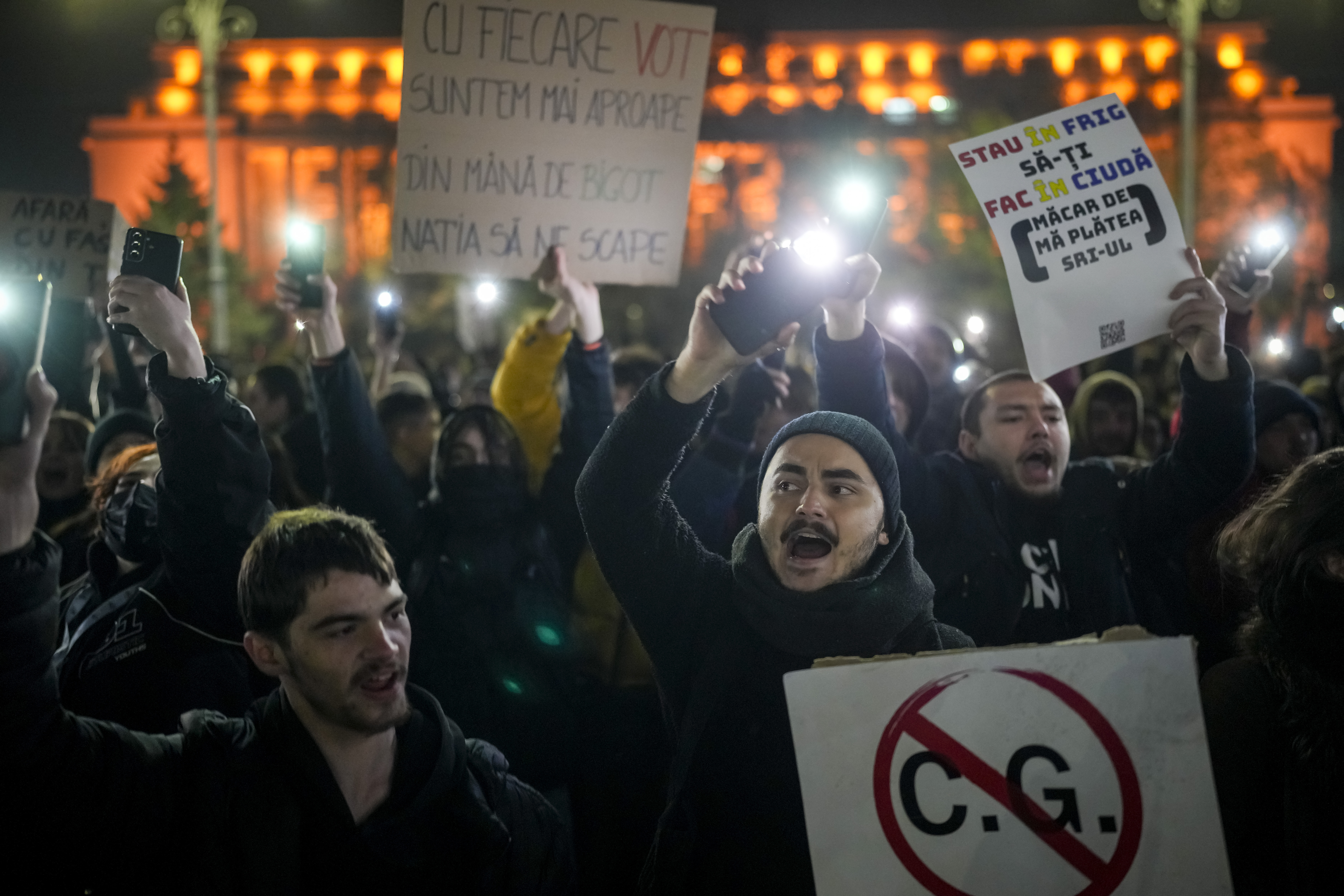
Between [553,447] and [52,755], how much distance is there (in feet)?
9.76

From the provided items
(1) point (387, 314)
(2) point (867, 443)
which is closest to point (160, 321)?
(2) point (867, 443)

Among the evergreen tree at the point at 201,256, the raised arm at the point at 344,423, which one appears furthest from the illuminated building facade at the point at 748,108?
the raised arm at the point at 344,423

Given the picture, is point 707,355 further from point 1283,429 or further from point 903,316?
point 903,316

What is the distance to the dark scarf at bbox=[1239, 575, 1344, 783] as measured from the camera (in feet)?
7.29

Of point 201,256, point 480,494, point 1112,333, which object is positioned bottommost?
point 480,494

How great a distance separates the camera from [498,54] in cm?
A: 444

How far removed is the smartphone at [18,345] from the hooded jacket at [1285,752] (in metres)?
2.12

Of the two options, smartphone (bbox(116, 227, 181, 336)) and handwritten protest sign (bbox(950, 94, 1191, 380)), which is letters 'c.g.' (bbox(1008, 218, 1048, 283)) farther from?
smartphone (bbox(116, 227, 181, 336))

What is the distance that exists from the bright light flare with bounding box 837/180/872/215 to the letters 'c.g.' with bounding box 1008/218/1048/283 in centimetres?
66

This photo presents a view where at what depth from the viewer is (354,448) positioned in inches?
151

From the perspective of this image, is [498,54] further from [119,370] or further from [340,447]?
[119,370]

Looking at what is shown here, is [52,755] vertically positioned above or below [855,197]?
below

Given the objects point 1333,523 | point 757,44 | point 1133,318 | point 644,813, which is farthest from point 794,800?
point 757,44

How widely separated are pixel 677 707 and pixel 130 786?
3.63ft
